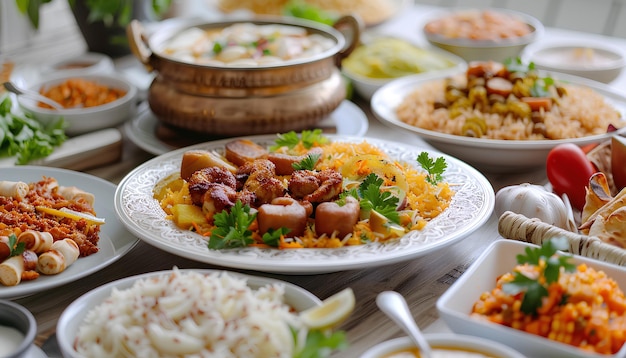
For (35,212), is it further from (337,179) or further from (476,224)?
(476,224)

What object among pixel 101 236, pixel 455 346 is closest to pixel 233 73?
pixel 101 236

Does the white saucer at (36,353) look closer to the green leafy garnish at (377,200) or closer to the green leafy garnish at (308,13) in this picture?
the green leafy garnish at (377,200)

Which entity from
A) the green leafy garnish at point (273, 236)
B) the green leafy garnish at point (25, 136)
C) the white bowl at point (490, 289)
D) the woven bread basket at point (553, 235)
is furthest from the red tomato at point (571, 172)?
the green leafy garnish at point (25, 136)

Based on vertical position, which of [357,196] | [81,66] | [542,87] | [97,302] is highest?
[542,87]

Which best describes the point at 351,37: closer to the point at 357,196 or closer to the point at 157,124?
the point at 157,124

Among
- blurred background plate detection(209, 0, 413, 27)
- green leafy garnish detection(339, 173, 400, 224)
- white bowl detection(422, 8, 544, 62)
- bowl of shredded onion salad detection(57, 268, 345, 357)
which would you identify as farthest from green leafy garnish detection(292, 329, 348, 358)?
blurred background plate detection(209, 0, 413, 27)

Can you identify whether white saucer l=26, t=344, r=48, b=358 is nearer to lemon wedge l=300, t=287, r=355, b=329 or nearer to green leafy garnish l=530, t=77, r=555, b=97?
lemon wedge l=300, t=287, r=355, b=329
